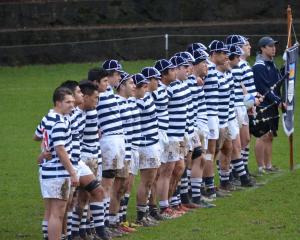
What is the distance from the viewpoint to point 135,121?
1380 centimetres

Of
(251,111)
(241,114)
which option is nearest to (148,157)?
(241,114)

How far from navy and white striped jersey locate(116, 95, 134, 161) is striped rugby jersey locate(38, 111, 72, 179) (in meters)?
1.66

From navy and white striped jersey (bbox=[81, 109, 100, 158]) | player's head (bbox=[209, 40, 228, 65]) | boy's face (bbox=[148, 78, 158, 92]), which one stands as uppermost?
player's head (bbox=[209, 40, 228, 65])

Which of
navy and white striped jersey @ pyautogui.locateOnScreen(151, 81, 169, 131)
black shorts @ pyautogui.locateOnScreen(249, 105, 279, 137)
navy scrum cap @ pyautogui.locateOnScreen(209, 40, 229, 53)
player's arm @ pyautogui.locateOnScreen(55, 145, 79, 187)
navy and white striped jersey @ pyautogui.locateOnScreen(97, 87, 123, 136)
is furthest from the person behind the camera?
black shorts @ pyautogui.locateOnScreen(249, 105, 279, 137)

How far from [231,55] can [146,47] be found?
16.4 meters

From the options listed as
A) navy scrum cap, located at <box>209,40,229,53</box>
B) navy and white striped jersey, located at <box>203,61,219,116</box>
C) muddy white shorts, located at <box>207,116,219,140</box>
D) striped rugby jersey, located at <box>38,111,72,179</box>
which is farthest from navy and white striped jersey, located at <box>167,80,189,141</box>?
striped rugby jersey, located at <box>38,111,72,179</box>

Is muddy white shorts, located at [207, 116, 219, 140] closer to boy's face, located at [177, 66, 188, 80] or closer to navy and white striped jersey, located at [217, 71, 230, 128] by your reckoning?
navy and white striped jersey, located at [217, 71, 230, 128]

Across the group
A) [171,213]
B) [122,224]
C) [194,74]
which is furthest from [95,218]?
[194,74]

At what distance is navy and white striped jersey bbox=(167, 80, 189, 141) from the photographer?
14805mm

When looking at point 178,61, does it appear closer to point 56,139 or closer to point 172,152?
point 172,152

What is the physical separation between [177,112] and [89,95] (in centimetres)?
234

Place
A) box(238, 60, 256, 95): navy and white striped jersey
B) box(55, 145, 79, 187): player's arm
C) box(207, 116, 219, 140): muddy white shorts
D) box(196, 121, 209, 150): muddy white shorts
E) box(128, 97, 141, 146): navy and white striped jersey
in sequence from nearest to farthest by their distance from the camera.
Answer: box(55, 145, 79, 187): player's arm < box(128, 97, 141, 146): navy and white striped jersey < box(196, 121, 209, 150): muddy white shorts < box(207, 116, 219, 140): muddy white shorts < box(238, 60, 256, 95): navy and white striped jersey

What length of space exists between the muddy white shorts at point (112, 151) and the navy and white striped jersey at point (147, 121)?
748 mm

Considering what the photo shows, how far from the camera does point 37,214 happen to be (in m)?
14.9
